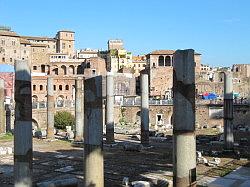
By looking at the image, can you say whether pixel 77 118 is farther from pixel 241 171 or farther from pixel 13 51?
pixel 13 51

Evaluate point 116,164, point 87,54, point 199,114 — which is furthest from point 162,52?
point 116,164

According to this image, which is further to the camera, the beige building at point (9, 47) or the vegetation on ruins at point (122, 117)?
the beige building at point (9, 47)

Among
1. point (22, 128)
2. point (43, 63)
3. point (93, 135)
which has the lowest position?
point (93, 135)

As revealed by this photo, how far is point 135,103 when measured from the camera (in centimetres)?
4331

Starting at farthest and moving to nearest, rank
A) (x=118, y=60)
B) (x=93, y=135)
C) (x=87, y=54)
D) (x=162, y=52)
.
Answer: (x=87, y=54)
(x=118, y=60)
(x=162, y=52)
(x=93, y=135)

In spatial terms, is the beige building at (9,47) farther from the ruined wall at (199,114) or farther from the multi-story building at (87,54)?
the ruined wall at (199,114)

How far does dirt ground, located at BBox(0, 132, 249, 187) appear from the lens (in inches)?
607

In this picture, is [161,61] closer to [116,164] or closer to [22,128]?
[116,164]

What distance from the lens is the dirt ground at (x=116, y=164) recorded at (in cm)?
1541

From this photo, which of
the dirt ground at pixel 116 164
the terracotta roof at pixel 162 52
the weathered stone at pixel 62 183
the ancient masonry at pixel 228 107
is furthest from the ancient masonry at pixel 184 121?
the terracotta roof at pixel 162 52

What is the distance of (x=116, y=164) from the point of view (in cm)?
1816

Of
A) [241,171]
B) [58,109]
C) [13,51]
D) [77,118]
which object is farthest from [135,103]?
[13,51]

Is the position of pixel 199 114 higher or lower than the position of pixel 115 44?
lower

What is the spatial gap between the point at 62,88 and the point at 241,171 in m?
46.3
